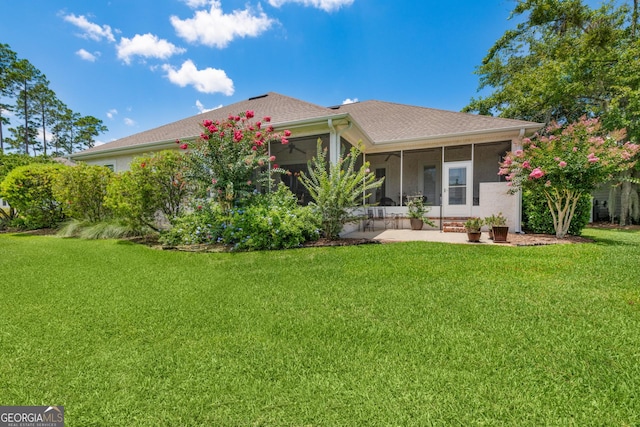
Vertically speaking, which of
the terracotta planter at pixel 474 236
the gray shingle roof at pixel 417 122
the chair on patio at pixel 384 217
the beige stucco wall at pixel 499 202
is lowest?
the terracotta planter at pixel 474 236

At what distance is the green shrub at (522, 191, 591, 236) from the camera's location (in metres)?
6.77

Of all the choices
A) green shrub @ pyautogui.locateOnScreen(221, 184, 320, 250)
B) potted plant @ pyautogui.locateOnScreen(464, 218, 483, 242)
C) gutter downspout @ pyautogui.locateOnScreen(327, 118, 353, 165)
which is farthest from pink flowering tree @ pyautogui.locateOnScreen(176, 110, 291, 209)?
potted plant @ pyautogui.locateOnScreen(464, 218, 483, 242)

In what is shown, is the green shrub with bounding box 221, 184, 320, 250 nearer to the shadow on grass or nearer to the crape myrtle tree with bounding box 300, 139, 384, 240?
the crape myrtle tree with bounding box 300, 139, 384, 240

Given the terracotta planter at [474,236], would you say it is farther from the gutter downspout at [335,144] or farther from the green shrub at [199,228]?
the green shrub at [199,228]

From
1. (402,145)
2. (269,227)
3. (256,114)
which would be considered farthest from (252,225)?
(402,145)

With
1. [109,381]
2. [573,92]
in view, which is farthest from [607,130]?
[109,381]

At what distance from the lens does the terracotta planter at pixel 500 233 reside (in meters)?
6.35

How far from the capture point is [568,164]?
6.02 meters

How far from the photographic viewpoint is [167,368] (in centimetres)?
199

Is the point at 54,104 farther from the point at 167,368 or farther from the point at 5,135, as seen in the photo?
the point at 167,368

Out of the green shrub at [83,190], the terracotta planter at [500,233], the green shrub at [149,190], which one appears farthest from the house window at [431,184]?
the green shrub at [83,190]

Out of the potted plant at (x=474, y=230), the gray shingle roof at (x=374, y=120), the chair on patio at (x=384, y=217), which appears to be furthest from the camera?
the chair on patio at (x=384, y=217)

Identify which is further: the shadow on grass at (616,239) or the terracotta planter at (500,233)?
the terracotta planter at (500,233)

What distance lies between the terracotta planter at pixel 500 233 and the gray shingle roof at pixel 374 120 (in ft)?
12.3
